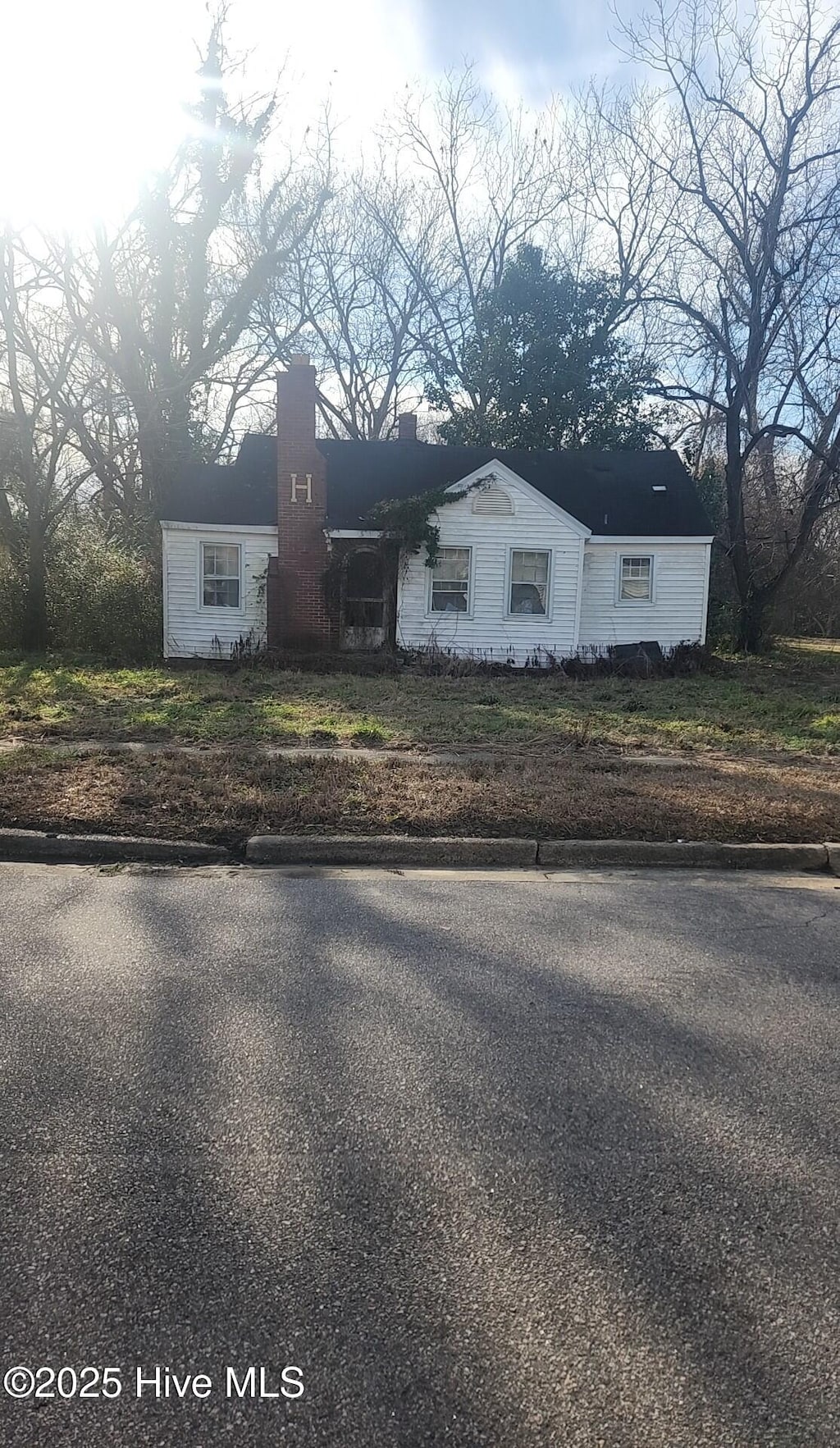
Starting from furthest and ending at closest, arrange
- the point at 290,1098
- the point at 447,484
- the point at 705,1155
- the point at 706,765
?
the point at 447,484, the point at 706,765, the point at 290,1098, the point at 705,1155

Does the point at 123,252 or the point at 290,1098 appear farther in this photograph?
the point at 123,252

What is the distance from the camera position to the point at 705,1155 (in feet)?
8.60

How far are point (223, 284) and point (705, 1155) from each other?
28.6m

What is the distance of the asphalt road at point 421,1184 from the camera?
1807 mm

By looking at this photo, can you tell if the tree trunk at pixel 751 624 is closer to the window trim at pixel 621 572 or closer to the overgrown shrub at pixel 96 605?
the window trim at pixel 621 572

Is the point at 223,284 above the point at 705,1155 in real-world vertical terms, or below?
above

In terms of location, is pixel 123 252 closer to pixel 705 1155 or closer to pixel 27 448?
pixel 27 448

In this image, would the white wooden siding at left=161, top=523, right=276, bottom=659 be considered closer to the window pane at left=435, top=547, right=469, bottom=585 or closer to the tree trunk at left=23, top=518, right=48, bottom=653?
the tree trunk at left=23, top=518, right=48, bottom=653

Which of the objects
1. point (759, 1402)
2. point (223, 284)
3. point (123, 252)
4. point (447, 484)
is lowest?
point (759, 1402)

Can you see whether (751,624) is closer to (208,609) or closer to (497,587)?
(497,587)

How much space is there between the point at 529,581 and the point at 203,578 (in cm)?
724

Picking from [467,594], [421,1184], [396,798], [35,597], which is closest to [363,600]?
[467,594]

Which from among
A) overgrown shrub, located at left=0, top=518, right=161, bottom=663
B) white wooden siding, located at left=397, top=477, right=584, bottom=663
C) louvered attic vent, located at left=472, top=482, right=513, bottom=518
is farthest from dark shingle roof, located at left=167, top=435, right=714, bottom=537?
overgrown shrub, located at left=0, top=518, right=161, bottom=663

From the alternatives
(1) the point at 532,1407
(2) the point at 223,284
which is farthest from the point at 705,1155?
(2) the point at 223,284
